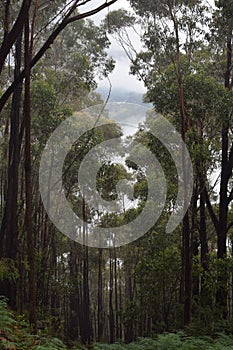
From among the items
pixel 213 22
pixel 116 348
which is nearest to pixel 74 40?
pixel 213 22

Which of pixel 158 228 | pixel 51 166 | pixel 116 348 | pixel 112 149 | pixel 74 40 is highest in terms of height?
pixel 74 40

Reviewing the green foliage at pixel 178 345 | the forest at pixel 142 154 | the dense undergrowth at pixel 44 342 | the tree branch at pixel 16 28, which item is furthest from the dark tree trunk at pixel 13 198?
the tree branch at pixel 16 28

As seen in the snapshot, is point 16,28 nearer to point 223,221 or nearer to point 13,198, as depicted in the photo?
point 13,198

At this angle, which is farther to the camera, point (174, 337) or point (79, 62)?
point (79, 62)

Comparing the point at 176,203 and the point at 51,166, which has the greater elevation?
the point at 51,166

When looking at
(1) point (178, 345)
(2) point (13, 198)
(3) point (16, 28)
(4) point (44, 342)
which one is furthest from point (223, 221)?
(3) point (16, 28)

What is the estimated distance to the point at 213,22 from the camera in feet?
38.4

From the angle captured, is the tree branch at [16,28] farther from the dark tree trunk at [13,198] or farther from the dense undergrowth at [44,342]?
the dark tree trunk at [13,198]

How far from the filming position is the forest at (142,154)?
8359 mm

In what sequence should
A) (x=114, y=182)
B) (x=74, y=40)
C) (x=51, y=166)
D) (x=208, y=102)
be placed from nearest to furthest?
(x=208, y=102) → (x=51, y=166) → (x=74, y=40) → (x=114, y=182)

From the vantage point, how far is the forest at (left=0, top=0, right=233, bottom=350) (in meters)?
8.36

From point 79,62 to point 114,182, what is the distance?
16.1 feet

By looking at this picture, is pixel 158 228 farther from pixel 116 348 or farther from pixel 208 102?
pixel 116 348

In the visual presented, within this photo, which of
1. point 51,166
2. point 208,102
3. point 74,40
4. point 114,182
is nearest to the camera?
point 208,102
